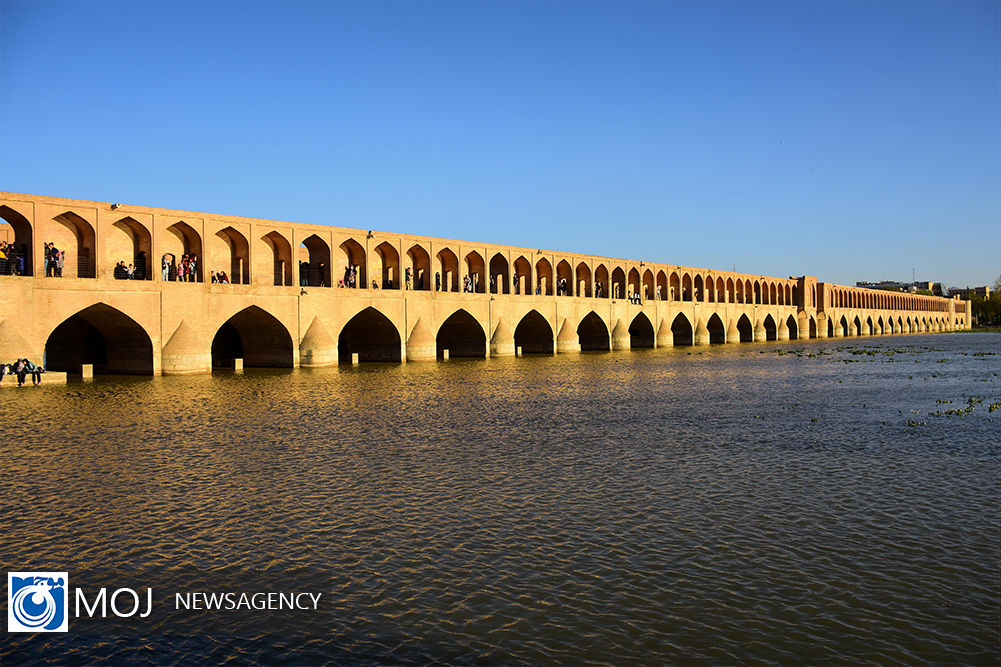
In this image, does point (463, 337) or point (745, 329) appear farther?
point (745, 329)

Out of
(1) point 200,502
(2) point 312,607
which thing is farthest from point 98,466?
(2) point 312,607

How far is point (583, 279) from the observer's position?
4712 centimetres

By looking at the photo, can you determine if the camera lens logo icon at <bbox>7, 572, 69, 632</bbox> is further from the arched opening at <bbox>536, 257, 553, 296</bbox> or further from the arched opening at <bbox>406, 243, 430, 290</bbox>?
the arched opening at <bbox>536, 257, 553, 296</bbox>

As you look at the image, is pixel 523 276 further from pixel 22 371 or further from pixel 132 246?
pixel 22 371

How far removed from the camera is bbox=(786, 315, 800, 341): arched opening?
73444 millimetres

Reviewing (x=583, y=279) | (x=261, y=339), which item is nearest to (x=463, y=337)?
(x=261, y=339)

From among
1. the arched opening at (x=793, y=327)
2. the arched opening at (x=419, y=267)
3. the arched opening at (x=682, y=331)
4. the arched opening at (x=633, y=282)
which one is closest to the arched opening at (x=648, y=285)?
the arched opening at (x=633, y=282)

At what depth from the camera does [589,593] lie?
5133mm

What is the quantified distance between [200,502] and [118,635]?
3.10 meters

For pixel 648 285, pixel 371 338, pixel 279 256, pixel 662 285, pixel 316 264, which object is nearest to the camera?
pixel 279 256

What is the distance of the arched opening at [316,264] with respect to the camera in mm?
31719

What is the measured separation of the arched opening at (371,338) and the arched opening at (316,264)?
2.21 m

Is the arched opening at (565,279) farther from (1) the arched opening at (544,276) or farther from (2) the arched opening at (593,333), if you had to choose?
(2) the arched opening at (593,333)

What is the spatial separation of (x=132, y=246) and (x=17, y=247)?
144 inches
